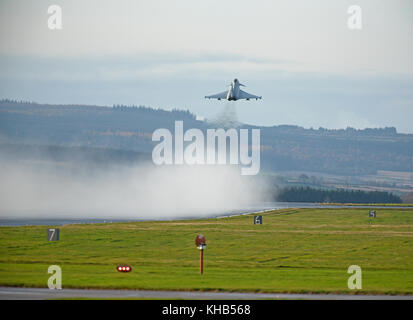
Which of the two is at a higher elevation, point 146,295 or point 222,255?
point 146,295

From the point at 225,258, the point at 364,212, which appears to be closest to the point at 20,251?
the point at 225,258

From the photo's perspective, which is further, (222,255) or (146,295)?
(222,255)

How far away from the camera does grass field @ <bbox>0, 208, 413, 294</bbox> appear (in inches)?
2394

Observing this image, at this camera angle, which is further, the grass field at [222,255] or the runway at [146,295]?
the grass field at [222,255]

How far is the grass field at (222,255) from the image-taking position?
60.8 metres

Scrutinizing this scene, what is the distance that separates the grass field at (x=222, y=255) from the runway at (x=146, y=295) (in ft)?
5.76

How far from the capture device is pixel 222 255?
8544 cm

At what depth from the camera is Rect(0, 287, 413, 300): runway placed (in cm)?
5272

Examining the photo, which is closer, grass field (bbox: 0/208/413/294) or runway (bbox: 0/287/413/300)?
runway (bbox: 0/287/413/300)

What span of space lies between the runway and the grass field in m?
1.76

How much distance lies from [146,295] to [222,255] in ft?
104

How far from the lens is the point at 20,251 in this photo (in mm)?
85625

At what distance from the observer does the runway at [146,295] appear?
52719 mm

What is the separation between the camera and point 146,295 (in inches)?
2132
